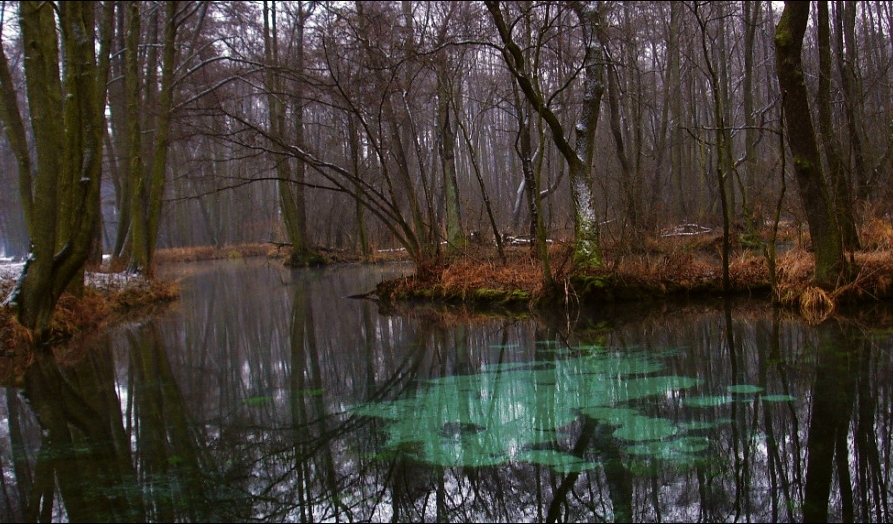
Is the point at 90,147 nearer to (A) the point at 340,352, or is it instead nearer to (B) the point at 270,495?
(A) the point at 340,352

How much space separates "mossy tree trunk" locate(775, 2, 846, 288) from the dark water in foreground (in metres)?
0.91

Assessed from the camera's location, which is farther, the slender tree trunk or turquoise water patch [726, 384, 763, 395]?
the slender tree trunk

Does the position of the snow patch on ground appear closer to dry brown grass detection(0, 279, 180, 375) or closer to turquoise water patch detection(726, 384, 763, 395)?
dry brown grass detection(0, 279, 180, 375)

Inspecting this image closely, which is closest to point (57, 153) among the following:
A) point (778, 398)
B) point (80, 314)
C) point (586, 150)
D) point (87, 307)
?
point (80, 314)

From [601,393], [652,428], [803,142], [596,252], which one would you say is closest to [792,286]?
[803,142]

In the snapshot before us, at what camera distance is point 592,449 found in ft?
12.1

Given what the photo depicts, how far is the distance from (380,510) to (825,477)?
2128 mm

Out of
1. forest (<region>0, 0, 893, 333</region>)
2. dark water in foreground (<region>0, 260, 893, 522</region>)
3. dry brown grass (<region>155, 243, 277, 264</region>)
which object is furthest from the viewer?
dry brown grass (<region>155, 243, 277, 264</region>)

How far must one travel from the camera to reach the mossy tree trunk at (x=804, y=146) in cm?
775

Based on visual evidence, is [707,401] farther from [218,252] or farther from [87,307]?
[218,252]

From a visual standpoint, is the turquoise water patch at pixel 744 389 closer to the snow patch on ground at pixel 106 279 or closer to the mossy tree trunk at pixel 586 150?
the mossy tree trunk at pixel 586 150

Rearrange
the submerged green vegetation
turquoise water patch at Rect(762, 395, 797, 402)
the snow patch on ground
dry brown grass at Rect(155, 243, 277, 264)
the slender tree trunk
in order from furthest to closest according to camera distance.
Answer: dry brown grass at Rect(155, 243, 277, 264) < the snow patch on ground < the slender tree trunk < turquoise water patch at Rect(762, 395, 797, 402) < the submerged green vegetation

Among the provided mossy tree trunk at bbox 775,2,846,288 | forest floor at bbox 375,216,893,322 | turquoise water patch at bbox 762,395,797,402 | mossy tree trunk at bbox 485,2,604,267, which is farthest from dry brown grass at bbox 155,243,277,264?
turquoise water patch at bbox 762,395,797,402

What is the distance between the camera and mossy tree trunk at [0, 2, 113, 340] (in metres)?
7.72
